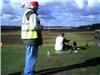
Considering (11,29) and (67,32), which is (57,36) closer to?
(67,32)

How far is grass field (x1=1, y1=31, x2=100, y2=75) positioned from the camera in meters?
10.3

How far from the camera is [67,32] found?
13781mm

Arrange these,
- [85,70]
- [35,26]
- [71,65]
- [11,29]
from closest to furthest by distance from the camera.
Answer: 1. [35,26]
2. [85,70]
3. [71,65]
4. [11,29]

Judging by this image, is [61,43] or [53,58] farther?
[61,43]

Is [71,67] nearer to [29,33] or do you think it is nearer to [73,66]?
[73,66]

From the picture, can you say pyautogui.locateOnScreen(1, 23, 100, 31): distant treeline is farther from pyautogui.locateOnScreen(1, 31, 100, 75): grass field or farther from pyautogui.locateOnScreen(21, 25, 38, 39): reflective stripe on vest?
pyautogui.locateOnScreen(21, 25, 38, 39): reflective stripe on vest

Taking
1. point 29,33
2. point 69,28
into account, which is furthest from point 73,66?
point 69,28

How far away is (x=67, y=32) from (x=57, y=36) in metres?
0.41

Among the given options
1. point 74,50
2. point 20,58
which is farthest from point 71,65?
point 74,50

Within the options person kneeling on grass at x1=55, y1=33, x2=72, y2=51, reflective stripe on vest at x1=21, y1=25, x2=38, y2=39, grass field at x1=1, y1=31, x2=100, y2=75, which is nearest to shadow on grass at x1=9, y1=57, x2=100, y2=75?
grass field at x1=1, y1=31, x2=100, y2=75

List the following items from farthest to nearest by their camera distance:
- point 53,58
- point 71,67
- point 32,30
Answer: point 53,58 < point 71,67 < point 32,30

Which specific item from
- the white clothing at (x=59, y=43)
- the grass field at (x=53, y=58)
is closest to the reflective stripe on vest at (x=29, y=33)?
the grass field at (x=53, y=58)

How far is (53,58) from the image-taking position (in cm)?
1235

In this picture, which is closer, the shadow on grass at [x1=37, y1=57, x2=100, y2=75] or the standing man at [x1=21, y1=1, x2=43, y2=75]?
the standing man at [x1=21, y1=1, x2=43, y2=75]
